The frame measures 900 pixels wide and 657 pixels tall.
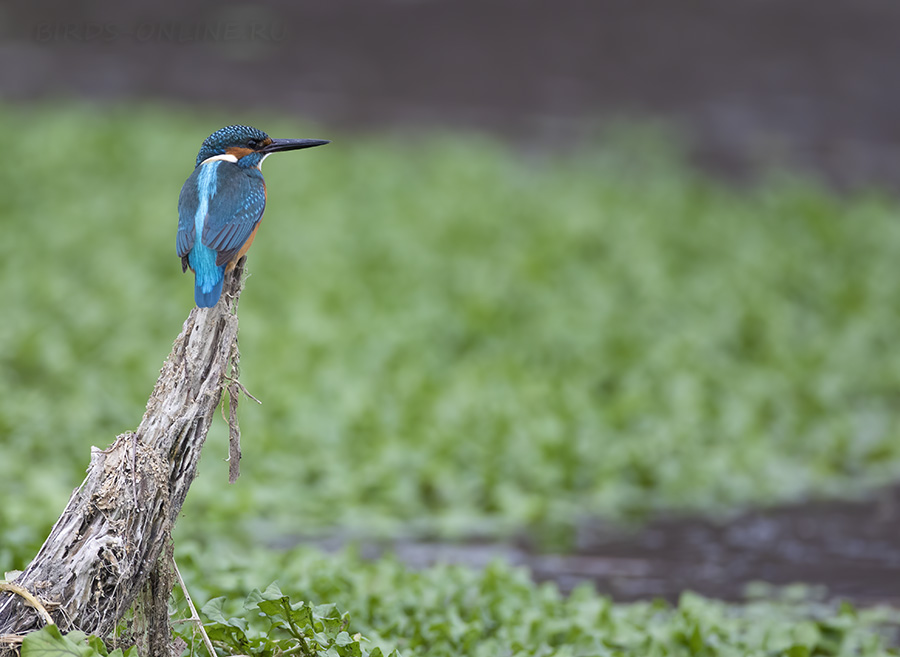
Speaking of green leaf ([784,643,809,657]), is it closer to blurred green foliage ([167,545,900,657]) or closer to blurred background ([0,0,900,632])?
blurred green foliage ([167,545,900,657])

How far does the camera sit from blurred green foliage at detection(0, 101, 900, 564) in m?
6.12

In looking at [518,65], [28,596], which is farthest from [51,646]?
[518,65]

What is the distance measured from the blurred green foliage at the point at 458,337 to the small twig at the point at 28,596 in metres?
1.00

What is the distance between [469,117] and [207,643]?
12461 mm

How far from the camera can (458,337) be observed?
26.6 feet

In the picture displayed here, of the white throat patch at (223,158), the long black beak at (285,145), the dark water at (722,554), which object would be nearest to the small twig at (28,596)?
the white throat patch at (223,158)

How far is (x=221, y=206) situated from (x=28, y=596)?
3.97 ft

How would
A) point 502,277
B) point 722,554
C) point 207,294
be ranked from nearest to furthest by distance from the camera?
point 207,294
point 722,554
point 502,277

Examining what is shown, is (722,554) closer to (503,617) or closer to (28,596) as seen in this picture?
(503,617)

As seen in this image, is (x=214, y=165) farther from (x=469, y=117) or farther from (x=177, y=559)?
(x=469, y=117)

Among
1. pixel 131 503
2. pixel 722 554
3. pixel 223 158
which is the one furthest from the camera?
pixel 722 554

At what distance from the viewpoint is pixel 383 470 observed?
6.13 metres

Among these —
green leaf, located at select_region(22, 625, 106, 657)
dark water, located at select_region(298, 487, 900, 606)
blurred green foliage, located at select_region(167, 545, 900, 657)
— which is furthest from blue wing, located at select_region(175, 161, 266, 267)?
dark water, located at select_region(298, 487, 900, 606)

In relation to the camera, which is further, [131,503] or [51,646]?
[131,503]
